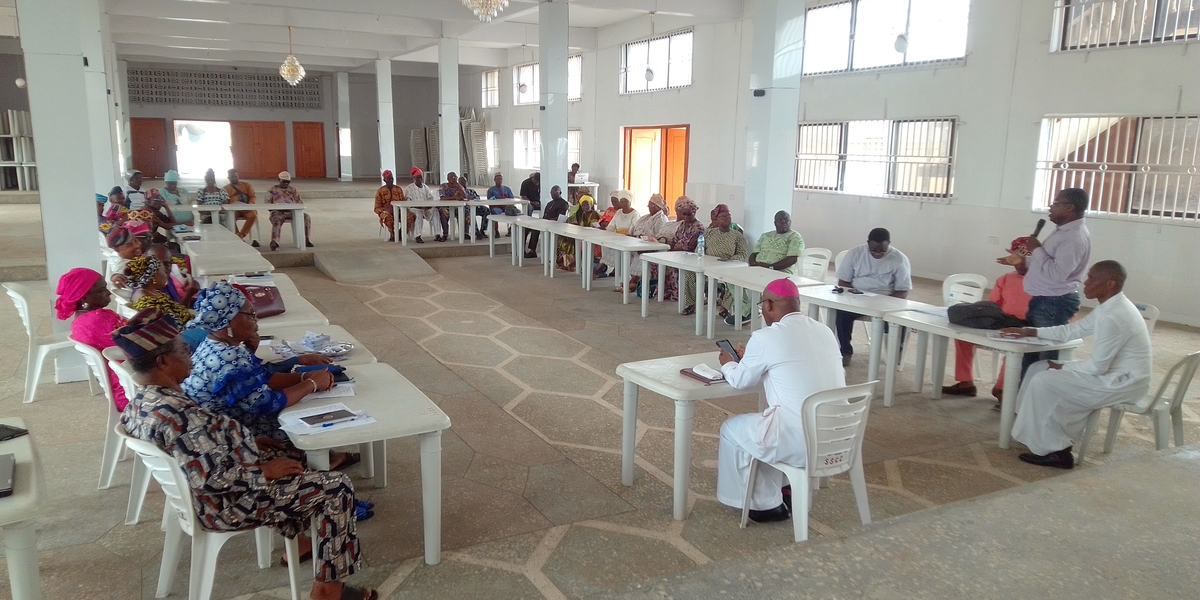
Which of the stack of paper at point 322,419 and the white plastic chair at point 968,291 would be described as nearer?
the stack of paper at point 322,419

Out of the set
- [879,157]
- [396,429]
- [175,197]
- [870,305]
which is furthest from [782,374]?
[175,197]

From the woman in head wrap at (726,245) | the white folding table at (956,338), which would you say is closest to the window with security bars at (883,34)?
the woman in head wrap at (726,245)

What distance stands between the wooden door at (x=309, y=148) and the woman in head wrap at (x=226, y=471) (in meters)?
28.0

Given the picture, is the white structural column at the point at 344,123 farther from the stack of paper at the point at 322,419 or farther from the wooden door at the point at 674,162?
the stack of paper at the point at 322,419

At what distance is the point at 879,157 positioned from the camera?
11.9 m

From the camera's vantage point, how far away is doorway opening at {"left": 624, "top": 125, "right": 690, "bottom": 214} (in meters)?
16.8

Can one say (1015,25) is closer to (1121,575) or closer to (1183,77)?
(1183,77)

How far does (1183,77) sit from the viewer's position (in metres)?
8.23

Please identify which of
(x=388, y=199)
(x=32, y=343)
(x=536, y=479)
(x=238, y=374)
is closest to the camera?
(x=238, y=374)

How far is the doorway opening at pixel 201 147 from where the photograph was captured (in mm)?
27328

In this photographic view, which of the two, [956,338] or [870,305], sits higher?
[870,305]

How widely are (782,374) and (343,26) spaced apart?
1490 cm

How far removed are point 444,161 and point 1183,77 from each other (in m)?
13.8

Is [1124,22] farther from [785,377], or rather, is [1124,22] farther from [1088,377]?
[785,377]
